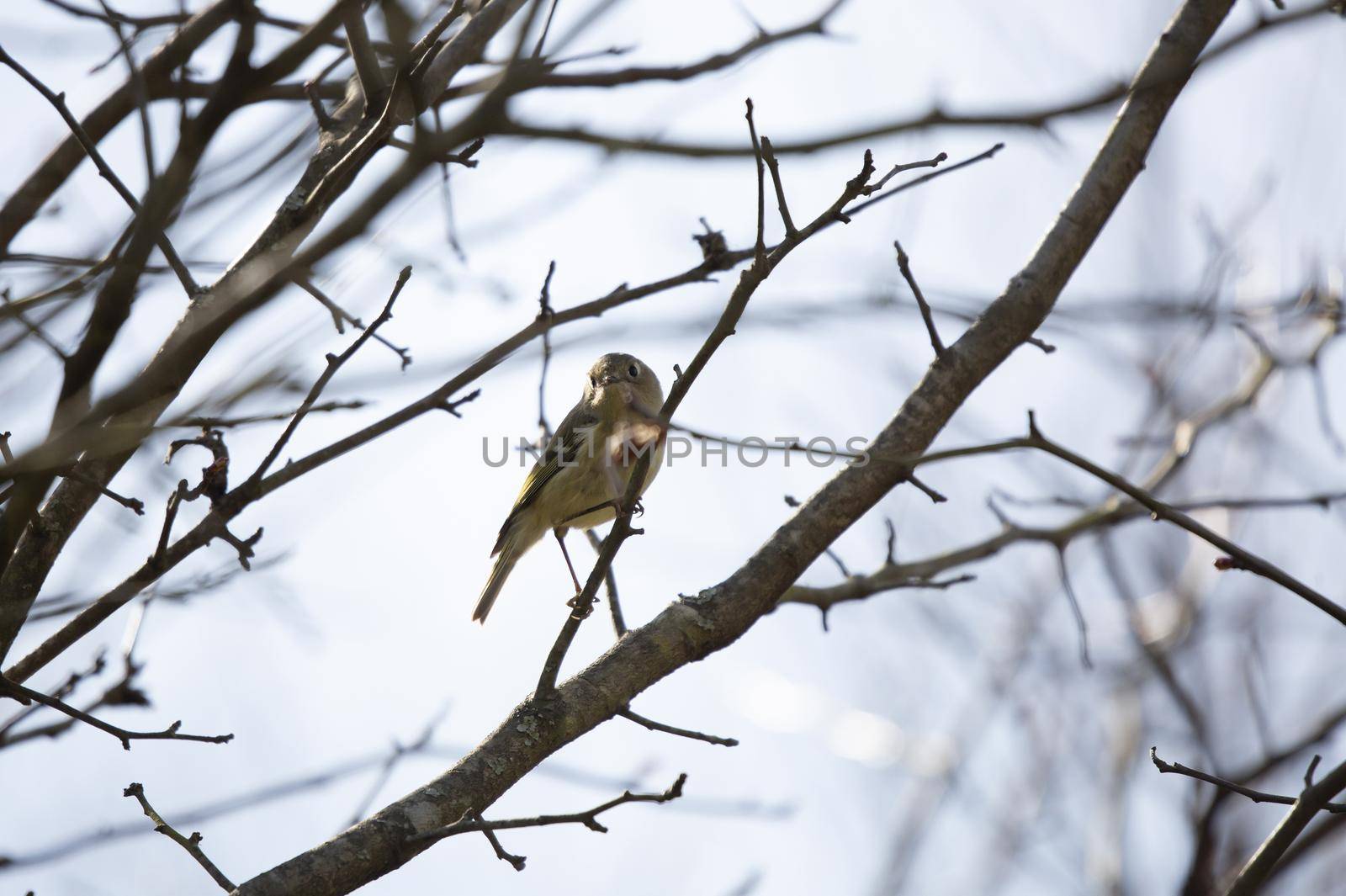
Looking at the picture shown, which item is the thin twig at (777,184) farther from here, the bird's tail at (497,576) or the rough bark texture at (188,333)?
the bird's tail at (497,576)

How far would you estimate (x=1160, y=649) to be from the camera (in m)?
7.21

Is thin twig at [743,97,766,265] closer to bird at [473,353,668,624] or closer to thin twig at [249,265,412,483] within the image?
thin twig at [249,265,412,483]

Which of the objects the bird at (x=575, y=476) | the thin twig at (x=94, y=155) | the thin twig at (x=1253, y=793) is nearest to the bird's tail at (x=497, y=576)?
the bird at (x=575, y=476)

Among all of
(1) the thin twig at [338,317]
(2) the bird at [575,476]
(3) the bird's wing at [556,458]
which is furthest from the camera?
(3) the bird's wing at [556,458]

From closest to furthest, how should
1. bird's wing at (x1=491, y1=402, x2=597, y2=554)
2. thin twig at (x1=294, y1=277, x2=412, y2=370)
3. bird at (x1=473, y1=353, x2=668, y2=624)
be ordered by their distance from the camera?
thin twig at (x1=294, y1=277, x2=412, y2=370)
bird at (x1=473, y1=353, x2=668, y2=624)
bird's wing at (x1=491, y1=402, x2=597, y2=554)

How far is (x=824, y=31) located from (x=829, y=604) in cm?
218

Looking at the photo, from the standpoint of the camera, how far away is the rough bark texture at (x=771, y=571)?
9.07ft

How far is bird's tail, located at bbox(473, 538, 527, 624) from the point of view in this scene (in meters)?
6.43

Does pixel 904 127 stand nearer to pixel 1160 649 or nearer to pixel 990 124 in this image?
pixel 990 124

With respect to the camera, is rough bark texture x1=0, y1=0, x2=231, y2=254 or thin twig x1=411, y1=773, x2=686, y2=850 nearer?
thin twig x1=411, y1=773, x2=686, y2=850

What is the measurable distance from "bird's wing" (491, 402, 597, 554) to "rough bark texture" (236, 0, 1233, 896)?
264cm

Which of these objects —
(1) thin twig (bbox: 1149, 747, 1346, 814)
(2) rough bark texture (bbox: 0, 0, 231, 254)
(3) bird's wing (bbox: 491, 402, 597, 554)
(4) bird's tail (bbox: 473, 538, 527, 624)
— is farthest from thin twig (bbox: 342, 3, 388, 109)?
(4) bird's tail (bbox: 473, 538, 527, 624)

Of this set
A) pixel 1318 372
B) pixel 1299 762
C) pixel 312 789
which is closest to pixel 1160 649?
pixel 1299 762

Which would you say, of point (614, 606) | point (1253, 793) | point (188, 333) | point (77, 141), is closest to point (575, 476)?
point (614, 606)
